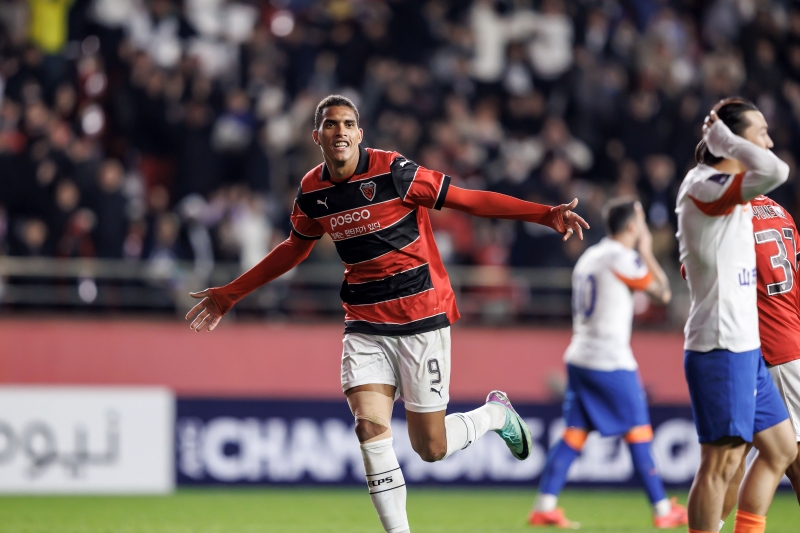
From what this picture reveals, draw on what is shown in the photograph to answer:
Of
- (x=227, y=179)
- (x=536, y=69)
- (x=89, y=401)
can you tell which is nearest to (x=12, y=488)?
(x=89, y=401)

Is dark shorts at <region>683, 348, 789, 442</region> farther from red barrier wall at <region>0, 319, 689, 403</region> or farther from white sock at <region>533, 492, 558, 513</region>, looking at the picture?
red barrier wall at <region>0, 319, 689, 403</region>

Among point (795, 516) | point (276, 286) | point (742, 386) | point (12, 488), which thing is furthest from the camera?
point (276, 286)

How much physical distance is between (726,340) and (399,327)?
6.16ft

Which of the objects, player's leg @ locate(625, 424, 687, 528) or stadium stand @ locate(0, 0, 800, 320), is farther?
stadium stand @ locate(0, 0, 800, 320)

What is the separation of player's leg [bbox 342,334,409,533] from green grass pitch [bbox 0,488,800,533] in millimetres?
2495

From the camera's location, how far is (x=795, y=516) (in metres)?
10.1

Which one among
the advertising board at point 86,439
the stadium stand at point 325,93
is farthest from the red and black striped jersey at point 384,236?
the stadium stand at point 325,93

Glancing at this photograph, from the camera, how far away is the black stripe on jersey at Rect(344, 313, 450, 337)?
6586 millimetres

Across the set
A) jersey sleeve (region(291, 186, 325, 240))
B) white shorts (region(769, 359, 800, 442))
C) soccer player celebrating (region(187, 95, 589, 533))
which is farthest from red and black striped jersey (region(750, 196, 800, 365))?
jersey sleeve (region(291, 186, 325, 240))

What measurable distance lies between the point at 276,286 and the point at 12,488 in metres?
3.71

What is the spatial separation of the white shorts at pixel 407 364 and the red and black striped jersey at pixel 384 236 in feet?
0.19

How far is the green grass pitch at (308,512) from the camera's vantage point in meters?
8.98

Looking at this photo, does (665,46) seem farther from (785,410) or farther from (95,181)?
(785,410)

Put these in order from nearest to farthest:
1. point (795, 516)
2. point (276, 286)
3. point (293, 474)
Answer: point (795, 516) < point (293, 474) < point (276, 286)
